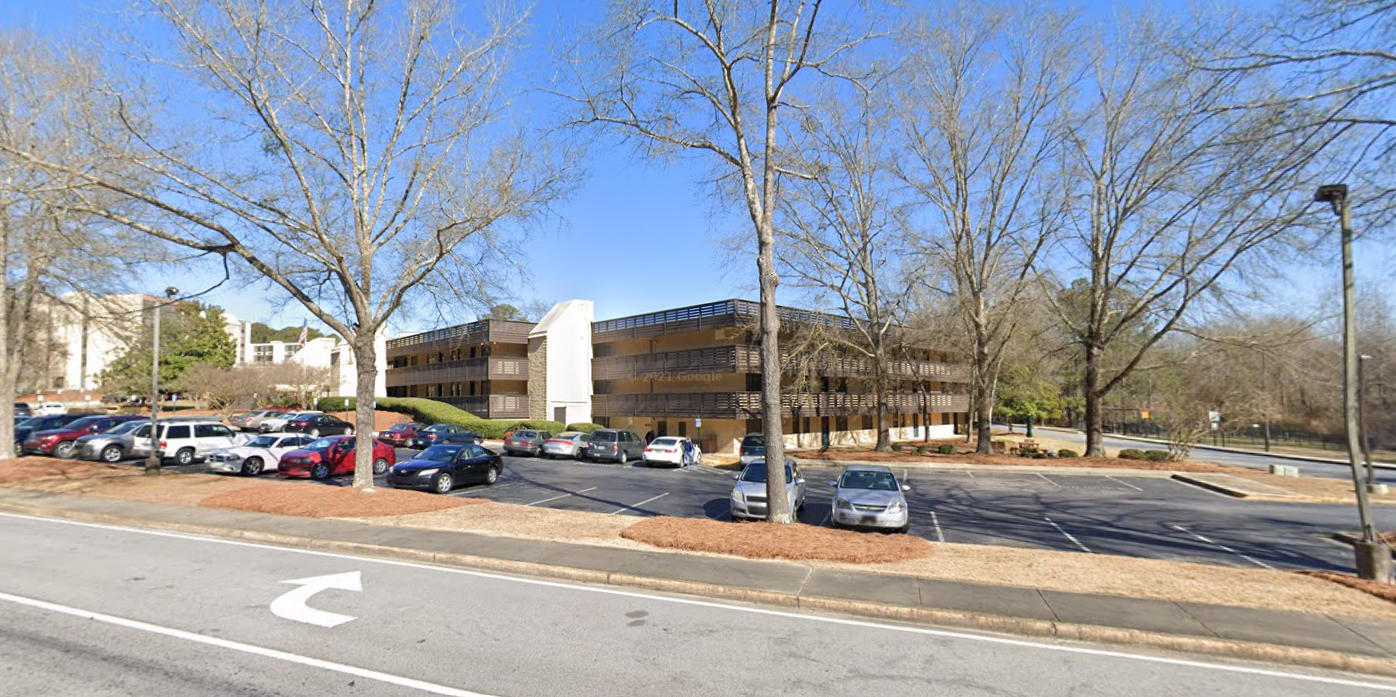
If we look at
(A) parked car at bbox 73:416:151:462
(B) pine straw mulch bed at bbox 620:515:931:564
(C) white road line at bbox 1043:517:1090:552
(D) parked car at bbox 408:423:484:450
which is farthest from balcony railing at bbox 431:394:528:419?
(C) white road line at bbox 1043:517:1090:552

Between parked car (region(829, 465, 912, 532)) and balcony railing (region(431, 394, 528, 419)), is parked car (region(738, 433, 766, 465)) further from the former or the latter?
balcony railing (region(431, 394, 528, 419))

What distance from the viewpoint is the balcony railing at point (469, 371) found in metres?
43.4

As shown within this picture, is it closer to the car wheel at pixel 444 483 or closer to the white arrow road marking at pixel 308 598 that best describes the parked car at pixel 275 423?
the car wheel at pixel 444 483

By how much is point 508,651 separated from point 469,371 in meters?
41.7

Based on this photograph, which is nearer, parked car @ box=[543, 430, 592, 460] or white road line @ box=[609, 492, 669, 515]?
white road line @ box=[609, 492, 669, 515]

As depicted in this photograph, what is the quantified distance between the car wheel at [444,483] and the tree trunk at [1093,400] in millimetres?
27192

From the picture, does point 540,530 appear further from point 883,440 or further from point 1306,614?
point 883,440

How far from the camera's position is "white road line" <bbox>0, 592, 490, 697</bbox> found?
5.20 m

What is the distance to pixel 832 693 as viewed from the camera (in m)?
5.22

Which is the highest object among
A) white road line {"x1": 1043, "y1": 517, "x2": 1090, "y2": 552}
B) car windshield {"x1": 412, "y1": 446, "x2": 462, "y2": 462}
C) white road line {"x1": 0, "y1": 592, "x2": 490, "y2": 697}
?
car windshield {"x1": 412, "y1": 446, "x2": 462, "y2": 462}

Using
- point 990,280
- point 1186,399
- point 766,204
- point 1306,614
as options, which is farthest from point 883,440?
point 1306,614

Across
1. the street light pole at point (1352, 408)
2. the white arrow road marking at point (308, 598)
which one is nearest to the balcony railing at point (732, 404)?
the street light pole at point (1352, 408)

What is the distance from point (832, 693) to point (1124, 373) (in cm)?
2787

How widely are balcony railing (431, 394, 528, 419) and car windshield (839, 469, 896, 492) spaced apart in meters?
33.5
